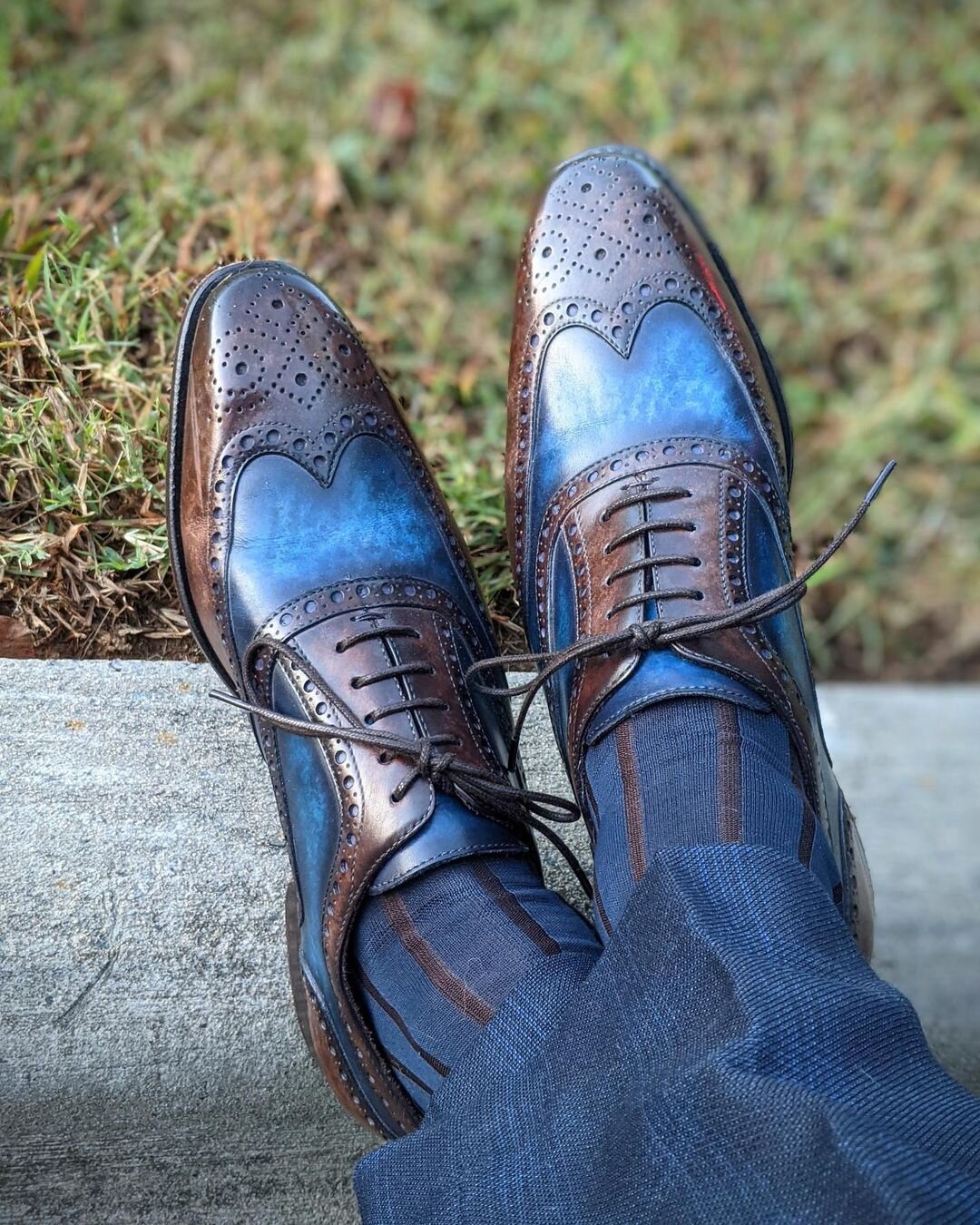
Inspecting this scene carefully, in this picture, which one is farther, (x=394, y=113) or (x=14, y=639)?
(x=394, y=113)

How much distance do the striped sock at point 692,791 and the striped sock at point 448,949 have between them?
72 mm

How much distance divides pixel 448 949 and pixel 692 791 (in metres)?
0.29

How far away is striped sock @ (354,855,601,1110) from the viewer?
3.49ft

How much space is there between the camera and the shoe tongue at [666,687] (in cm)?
118

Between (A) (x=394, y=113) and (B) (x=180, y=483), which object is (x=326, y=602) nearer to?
(B) (x=180, y=483)

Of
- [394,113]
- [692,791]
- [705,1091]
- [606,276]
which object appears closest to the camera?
[705,1091]

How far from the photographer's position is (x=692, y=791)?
111cm

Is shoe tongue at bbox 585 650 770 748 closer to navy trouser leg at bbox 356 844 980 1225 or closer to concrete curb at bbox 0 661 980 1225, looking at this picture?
navy trouser leg at bbox 356 844 980 1225

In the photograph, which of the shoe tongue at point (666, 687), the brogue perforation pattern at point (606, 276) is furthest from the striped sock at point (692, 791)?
the brogue perforation pattern at point (606, 276)

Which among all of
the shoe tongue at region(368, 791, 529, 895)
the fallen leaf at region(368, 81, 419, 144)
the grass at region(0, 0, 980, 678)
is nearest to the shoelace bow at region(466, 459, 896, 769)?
the shoe tongue at region(368, 791, 529, 895)

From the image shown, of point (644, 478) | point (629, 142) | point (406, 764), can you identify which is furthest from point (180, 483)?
point (629, 142)

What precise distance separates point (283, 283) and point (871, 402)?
51.1 inches

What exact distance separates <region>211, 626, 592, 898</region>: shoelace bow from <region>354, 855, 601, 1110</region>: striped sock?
2.4 inches

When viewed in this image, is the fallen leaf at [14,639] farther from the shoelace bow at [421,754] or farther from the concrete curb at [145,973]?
the shoelace bow at [421,754]
